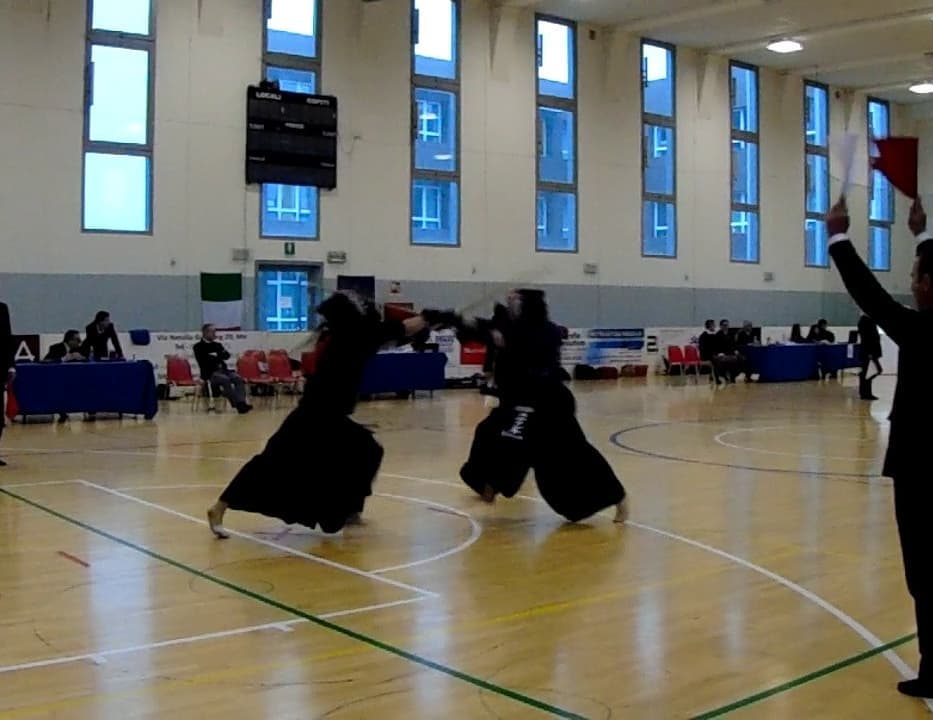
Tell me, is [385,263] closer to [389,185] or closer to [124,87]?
[389,185]

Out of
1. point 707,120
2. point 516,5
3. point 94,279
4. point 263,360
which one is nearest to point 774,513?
point 263,360

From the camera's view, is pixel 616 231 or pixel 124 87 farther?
pixel 616 231

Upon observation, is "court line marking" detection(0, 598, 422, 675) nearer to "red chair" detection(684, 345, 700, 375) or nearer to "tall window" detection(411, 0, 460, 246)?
"tall window" detection(411, 0, 460, 246)

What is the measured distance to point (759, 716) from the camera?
4.53 metres

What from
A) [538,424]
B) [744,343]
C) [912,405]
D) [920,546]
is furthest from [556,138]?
[920,546]

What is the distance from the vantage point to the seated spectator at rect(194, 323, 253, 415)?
1941cm

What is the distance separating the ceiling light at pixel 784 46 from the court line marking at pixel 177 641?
26.6 metres

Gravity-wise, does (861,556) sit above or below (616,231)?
below

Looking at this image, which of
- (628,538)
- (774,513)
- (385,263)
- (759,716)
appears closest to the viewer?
(759,716)

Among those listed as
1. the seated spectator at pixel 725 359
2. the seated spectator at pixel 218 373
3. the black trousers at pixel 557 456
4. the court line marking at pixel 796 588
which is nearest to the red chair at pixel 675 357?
the seated spectator at pixel 725 359

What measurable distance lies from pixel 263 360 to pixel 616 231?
1140cm

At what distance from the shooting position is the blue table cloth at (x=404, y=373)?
22109mm

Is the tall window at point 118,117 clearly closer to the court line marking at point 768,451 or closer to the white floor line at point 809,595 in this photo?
the court line marking at point 768,451

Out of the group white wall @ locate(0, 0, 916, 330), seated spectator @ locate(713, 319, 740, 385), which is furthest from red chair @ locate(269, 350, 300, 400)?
seated spectator @ locate(713, 319, 740, 385)
